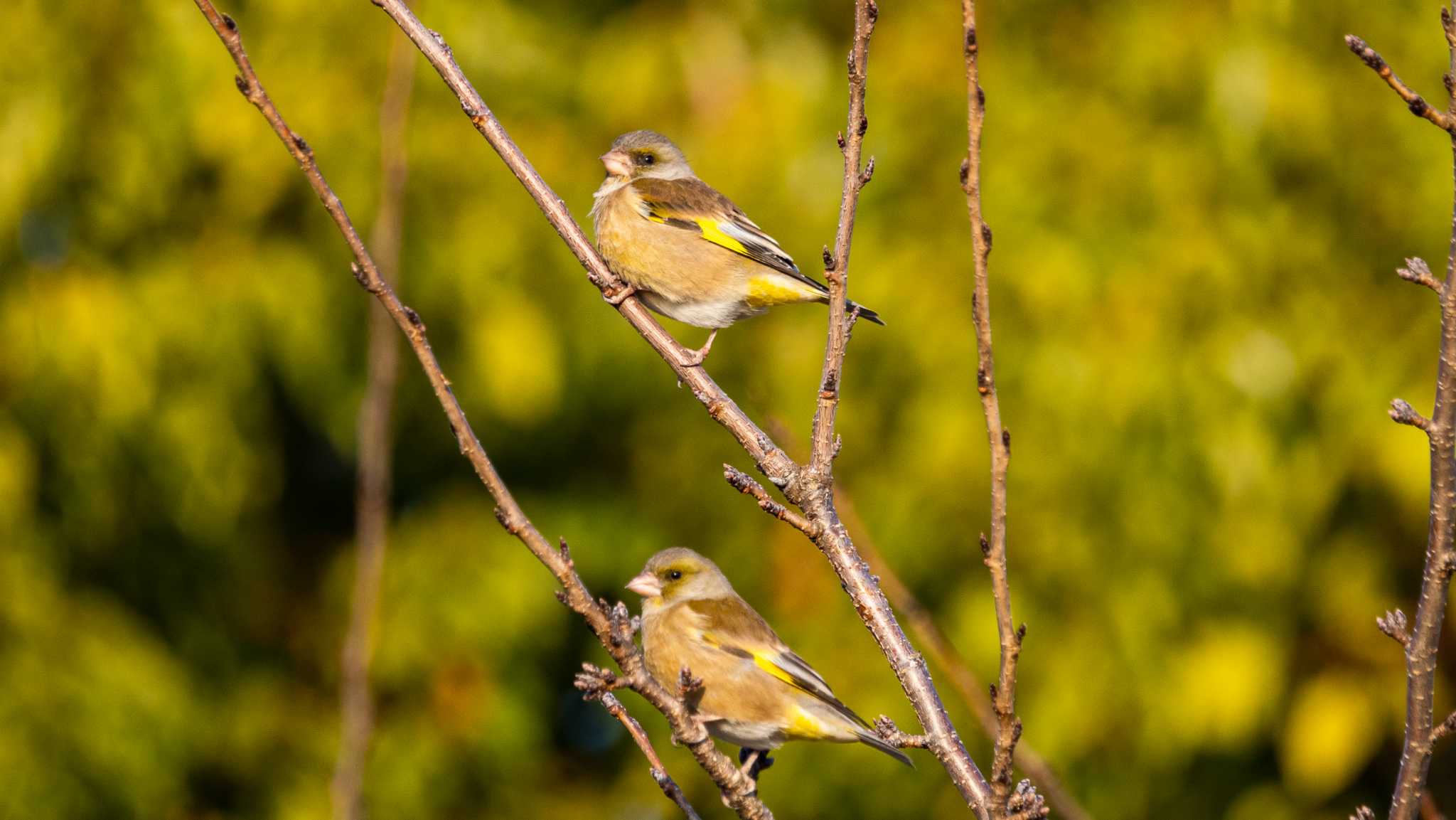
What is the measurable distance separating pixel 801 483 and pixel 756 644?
194cm

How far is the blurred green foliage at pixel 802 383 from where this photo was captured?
265 inches

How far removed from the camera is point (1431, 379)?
6.49 metres

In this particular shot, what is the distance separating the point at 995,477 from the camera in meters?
2.10

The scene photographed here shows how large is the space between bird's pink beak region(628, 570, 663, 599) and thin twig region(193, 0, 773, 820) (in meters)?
2.36

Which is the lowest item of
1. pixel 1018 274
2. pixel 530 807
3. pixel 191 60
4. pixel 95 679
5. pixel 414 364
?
pixel 530 807

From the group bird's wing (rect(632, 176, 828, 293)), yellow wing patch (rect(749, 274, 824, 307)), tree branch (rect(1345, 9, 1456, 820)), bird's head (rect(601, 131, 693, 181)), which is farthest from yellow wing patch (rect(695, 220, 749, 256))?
tree branch (rect(1345, 9, 1456, 820))

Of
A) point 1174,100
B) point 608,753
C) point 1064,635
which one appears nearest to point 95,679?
point 608,753

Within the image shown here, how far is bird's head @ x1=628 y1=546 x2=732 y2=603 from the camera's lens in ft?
16.4

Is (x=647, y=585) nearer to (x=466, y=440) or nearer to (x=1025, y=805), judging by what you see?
(x=1025, y=805)

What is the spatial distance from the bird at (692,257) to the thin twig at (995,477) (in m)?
2.31

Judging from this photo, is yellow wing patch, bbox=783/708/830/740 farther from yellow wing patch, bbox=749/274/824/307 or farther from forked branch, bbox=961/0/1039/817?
forked branch, bbox=961/0/1039/817

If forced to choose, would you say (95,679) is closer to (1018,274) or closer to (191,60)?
(191,60)

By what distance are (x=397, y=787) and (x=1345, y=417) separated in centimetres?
495

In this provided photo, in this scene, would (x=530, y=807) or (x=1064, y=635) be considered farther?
(x=530, y=807)
